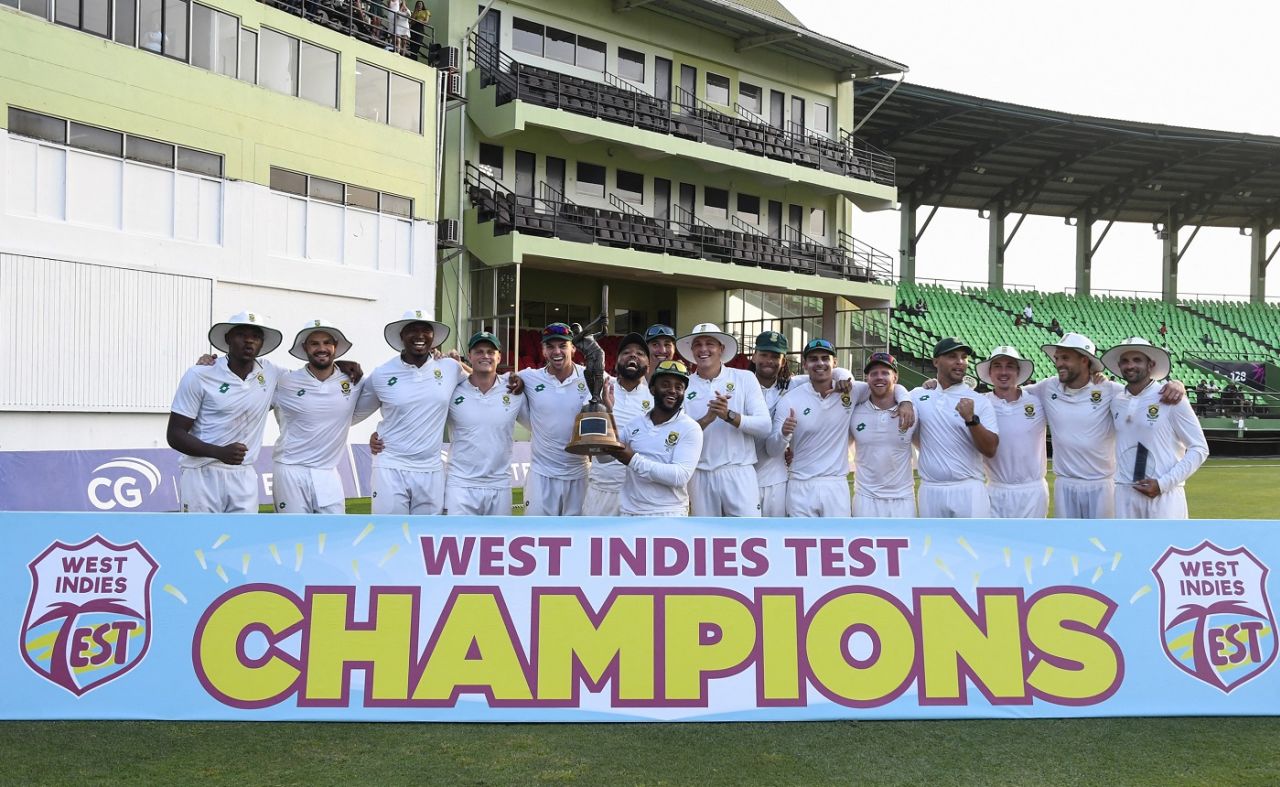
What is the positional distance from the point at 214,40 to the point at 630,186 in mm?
12143

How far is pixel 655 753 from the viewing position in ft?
15.7

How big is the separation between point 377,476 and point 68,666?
94.9 inches

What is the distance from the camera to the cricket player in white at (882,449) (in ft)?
23.9

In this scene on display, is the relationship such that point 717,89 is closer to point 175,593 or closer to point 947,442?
point 947,442

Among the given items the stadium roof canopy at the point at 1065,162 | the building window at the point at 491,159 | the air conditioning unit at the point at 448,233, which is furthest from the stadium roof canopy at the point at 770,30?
the air conditioning unit at the point at 448,233

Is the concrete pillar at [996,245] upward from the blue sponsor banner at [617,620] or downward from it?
upward

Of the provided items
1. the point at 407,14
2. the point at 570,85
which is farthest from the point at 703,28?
A: the point at 407,14

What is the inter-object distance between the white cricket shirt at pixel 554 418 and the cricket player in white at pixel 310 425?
1280mm

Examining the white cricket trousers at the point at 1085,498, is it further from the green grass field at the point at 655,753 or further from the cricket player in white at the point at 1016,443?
the green grass field at the point at 655,753

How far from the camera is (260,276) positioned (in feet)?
67.9

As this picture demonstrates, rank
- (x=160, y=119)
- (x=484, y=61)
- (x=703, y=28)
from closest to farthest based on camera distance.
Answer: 1. (x=160, y=119)
2. (x=484, y=61)
3. (x=703, y=28)

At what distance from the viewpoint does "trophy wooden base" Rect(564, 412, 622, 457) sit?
6.07 m

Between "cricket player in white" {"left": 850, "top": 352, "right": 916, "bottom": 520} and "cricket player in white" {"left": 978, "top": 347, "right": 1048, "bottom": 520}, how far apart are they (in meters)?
0.64

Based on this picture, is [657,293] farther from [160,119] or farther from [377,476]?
[377,476]
